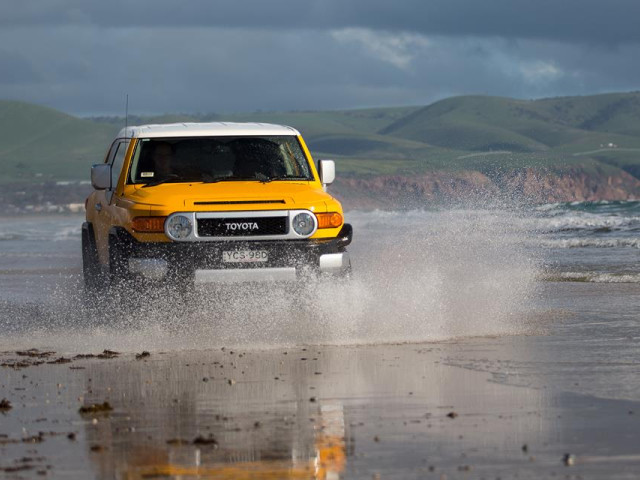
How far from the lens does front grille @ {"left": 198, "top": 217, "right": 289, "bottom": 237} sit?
10961 mm

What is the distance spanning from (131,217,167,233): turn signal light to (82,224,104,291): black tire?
3.35 feet

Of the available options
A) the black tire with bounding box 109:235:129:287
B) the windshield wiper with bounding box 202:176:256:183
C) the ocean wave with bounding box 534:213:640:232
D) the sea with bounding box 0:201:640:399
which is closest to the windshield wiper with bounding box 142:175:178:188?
the windshield wiper with bounding box 202:176:256:183

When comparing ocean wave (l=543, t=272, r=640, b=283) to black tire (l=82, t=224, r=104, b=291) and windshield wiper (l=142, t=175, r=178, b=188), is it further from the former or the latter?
windshield wiper (l=142, t=175, r=178, b=188)

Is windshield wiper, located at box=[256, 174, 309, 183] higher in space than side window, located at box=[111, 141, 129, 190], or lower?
lower

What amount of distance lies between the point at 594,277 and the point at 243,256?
8460mm

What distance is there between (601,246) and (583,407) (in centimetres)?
2152

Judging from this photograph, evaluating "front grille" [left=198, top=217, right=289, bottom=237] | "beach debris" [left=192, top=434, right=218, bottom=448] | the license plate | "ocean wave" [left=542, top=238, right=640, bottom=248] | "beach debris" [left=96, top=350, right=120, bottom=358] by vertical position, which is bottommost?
"beach debris" [left=192, top=434, right=218, bottom=448]

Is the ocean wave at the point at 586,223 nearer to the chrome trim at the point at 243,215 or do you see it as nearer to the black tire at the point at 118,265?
the chrome trim at the point at 243,215

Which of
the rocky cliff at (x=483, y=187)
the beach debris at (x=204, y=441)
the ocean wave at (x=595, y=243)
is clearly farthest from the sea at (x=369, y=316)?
the rocky cliff at (x=483, y=187)

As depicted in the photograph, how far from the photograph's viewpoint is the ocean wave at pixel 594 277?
1749 cm

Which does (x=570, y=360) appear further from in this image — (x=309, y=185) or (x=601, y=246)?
(x=601, y=246)

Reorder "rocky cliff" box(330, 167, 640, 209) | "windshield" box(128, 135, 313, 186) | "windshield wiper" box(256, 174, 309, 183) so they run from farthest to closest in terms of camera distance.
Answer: "rocky cliff" box(330, 167, 640, 209), "windshield" box(128, 135, 313, 186), "windshield wiper" box(256, 174, 309, 183)

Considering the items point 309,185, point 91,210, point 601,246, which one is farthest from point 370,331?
point 601,246

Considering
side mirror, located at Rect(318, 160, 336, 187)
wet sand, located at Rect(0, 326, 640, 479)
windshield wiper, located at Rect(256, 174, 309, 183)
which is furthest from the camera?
side mirror, located at Rect(318, 160, 336, 187)
